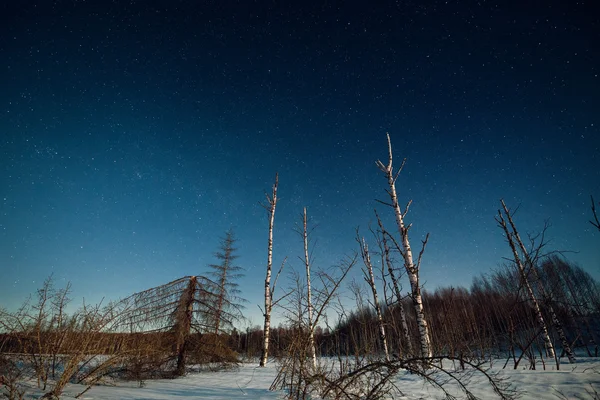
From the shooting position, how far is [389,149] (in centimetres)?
983

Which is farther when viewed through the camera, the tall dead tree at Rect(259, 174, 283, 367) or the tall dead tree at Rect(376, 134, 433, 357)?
the tall dead tree at Rect(259, 174, 283, 367)

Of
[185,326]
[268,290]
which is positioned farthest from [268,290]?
[185,326]

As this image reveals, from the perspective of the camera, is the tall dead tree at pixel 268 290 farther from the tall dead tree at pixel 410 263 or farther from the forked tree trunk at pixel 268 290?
the tall dead tree at pixel 410 263

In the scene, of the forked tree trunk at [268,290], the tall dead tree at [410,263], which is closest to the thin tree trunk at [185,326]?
the forked tree trunk at [268,290]

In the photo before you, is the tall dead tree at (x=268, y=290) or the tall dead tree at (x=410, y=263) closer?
the tall dead tree at (x=410, y=263)

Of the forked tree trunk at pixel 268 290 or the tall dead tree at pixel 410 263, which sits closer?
the tall dead tree at pixel 410 263

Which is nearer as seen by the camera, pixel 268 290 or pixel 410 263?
pixel 410 263

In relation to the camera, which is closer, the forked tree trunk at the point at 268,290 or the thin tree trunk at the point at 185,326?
the thin tree trunk at the point at 185,326

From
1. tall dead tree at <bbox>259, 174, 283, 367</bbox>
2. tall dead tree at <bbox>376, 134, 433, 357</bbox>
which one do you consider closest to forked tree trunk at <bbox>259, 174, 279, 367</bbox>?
tall dead tree at <bbox>259, 174, 283, 367</bbox>

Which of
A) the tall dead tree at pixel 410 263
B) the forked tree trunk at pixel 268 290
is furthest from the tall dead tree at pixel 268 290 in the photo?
the tall dead tree at pixel 410 263

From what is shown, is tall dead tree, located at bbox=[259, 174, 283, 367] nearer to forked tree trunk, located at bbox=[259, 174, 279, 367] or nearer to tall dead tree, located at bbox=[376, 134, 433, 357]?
forked tree trunk, located at bbox=[259, 174, 279, 367]

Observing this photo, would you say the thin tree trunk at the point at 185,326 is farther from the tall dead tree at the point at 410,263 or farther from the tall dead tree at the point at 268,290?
the tall dead tree at the point at 410,263

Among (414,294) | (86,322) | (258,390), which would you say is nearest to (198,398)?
(258,390)

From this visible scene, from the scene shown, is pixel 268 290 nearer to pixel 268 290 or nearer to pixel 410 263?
pixel 268 290
